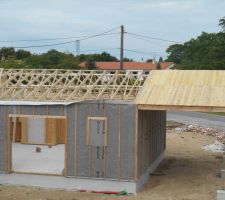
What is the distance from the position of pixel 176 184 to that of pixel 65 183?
3.92 meters

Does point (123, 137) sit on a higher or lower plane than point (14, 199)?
higher

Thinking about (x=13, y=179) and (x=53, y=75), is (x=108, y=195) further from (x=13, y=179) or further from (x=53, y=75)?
(x=53, y=75)

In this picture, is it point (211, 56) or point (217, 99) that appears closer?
point (217, 99)

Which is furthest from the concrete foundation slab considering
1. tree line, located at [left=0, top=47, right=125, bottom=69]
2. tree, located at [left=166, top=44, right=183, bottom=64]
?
tree, located at [left=166, top=44, right=183, bottom=64]

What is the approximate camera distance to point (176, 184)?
16.3 metres

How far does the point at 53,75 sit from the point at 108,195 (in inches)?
226

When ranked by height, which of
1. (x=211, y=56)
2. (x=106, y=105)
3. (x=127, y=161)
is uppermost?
(x=211, y=56)

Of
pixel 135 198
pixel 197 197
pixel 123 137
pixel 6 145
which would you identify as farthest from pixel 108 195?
pixel 6 145

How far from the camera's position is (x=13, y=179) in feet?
52.6

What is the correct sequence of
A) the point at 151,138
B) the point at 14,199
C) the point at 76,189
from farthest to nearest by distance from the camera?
the point at 151,138, the point at 76,189, the point at 14,199

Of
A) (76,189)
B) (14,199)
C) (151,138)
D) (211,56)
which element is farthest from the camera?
(211,56)

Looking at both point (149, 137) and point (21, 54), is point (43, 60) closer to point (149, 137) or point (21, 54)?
point (21, 54)

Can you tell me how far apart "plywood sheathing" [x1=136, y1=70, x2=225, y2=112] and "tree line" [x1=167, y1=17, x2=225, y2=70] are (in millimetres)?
44399

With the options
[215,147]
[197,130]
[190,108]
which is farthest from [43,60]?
[190,108]
